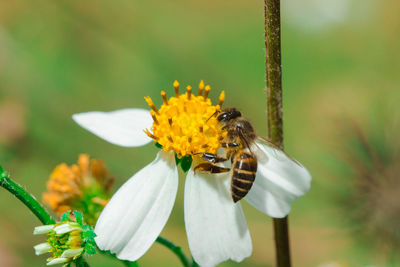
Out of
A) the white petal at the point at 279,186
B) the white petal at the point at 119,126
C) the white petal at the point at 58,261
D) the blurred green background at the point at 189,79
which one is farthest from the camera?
the blurred green background at the point at 189,79

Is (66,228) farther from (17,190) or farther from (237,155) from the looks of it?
(237,155)

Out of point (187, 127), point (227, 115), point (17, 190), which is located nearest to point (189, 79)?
point (227, 115)

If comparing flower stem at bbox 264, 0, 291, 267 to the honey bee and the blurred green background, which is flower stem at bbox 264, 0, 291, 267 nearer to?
the honey bee

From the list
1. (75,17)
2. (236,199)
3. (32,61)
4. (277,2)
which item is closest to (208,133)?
(236,199)

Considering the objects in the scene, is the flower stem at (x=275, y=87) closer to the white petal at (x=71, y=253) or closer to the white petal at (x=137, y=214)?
the white petal at (x=137, y=214)

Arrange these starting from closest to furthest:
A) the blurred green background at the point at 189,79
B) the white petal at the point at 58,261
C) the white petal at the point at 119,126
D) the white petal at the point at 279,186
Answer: the white petal at the point at 58,261 → the white petal at the point at 279,186 → the white petal at the point at 119,126 → the blurred green background at the point at 189,79

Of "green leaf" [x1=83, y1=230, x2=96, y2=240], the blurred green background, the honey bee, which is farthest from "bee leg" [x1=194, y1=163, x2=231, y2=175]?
the blurred green background

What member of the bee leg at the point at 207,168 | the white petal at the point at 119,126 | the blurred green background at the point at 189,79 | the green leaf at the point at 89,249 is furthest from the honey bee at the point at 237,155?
the blurred green background at the point at 189,79
